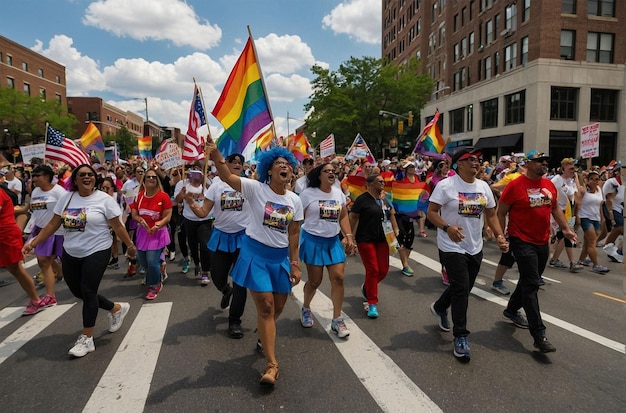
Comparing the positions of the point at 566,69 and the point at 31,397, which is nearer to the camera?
the point at 31,397

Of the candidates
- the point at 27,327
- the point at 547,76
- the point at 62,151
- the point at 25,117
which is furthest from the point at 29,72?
the point at 27,327

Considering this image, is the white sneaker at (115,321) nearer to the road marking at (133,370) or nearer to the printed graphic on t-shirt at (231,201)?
the road marking at (133,370)

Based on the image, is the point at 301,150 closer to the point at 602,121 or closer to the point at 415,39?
the point at 602,121

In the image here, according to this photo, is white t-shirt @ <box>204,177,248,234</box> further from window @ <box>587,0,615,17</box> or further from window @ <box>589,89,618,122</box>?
window @ <box>587,0,615,17</box>

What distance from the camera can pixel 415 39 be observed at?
5216 centimetres

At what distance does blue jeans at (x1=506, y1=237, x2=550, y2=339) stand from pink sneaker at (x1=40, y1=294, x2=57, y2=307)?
229 inches

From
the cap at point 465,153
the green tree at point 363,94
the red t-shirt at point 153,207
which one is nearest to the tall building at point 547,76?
the green tree at point 363,94

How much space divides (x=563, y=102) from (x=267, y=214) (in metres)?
31.5

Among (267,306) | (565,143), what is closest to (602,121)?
(565,143)

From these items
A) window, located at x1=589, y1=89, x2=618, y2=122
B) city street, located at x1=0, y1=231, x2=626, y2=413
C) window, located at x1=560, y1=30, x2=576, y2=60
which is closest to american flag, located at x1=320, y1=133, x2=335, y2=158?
city street, located at x1=0, y1=231, x2=626, y2=413

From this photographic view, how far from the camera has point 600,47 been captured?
28.7 meters

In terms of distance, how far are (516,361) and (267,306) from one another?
237 cm

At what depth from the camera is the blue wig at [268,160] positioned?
3.74 metres

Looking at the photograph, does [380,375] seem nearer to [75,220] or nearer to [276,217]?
[276,217]
